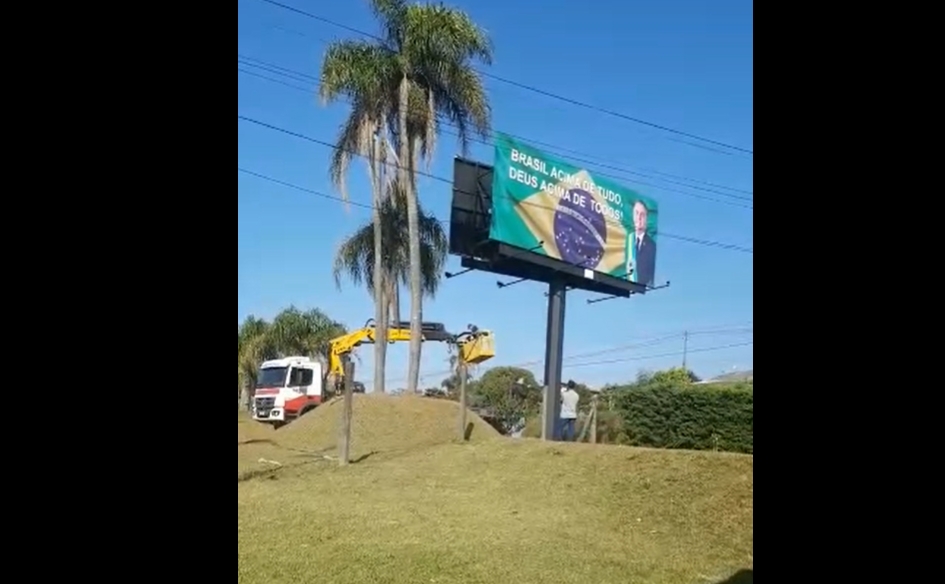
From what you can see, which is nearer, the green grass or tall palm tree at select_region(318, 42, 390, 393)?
the green grass

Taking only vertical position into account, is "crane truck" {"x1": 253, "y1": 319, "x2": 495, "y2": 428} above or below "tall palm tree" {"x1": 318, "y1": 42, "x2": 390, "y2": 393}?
below

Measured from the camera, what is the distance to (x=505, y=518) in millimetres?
8258

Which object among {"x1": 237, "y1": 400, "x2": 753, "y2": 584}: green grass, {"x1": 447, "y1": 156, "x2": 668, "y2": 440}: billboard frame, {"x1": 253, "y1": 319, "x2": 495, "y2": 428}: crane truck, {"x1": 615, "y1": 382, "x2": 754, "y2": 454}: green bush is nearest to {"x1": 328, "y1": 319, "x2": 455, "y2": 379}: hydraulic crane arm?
{"x1": 253, "y1": 319, "x2": 495, "y2": 428}: crane truck

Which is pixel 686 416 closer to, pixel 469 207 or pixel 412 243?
pixel 469 207

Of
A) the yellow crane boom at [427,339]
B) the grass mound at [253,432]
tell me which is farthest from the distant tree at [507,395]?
the grass mound at [253,432]

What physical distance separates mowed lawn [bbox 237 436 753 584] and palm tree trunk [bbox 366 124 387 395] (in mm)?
9103

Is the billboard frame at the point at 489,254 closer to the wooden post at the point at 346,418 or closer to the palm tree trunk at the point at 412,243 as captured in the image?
the palm tree trunk at the point at 412,243

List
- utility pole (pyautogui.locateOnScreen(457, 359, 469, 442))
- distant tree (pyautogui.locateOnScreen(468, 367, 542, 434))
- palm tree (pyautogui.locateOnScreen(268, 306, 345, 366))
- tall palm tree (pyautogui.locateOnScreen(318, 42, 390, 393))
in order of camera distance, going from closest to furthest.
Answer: utility pole (pyautogui.locateOnScreen(457, 359, 469, 442))
tall palm tree (pyautogui.locateOnScreen(318, 42, 390, 393))
distant tree (pyautogui.locateOnScreen(468, 367, 542, 434))
palm tree (pyautogui.locateOnScreen(268, 306, 345, 366))

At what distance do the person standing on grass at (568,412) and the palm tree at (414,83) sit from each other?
468cm

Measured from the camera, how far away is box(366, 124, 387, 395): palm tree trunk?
21.6 m

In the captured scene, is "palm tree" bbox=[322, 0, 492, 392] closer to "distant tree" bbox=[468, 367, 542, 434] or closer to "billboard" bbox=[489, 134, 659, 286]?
"billboard" bbox=[489, 134, 659, 286]

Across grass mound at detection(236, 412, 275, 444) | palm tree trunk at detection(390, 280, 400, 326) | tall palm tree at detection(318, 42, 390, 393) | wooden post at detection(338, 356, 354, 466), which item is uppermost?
tall palm tree at detection(318, 42, 390, 393)
